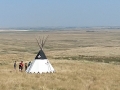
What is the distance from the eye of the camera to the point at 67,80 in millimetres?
26531

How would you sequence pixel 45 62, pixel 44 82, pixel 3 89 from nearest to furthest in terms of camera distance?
pixel 3 89
pixel 44 82
pixel 45 62

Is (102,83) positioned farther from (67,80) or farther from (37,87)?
(37,87)

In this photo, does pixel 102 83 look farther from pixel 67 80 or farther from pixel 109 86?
pixel 67 80

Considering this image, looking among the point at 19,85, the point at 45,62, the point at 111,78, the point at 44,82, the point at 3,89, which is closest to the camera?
the point at 3,89

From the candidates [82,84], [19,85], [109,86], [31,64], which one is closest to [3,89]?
[19,85]

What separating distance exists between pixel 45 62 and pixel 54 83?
7.71 meters

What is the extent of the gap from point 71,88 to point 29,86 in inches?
132

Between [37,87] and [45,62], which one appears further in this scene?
[45,62]

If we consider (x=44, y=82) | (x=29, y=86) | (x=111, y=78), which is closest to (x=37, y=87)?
(x=29, y=86)

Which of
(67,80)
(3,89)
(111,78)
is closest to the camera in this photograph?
(3,89)

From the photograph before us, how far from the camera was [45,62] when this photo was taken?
31.9m

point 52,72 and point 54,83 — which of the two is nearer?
point 54,83

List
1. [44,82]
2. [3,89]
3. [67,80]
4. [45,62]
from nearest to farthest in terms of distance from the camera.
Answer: [3,89] → [44,82] → [67,80] → [45,62]

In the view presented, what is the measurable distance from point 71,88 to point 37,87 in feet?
8.71
